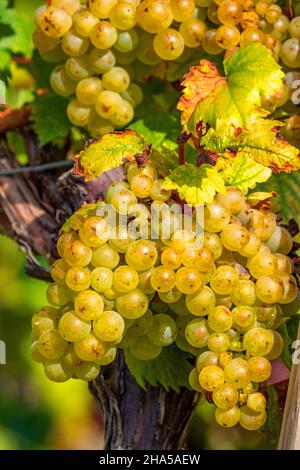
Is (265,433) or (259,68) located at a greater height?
(259,68)

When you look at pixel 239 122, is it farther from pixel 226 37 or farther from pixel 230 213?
pixel 226 37

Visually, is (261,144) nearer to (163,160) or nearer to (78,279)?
(163,160)

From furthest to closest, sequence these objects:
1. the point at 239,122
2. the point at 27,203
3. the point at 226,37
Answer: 1. the point at 27,203
2. the point at 226,37
3. the point at 239,122

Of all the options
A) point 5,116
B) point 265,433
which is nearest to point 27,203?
point 5,116

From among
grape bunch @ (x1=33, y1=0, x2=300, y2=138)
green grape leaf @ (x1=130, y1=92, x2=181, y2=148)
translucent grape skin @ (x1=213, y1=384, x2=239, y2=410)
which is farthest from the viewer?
green grape leaf @ (x1=130, y1=92, x2=181, y2=148)

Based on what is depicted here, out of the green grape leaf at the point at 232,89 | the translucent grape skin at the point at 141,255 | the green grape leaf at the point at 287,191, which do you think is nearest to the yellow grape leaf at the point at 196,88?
the green grape leaf at the point at 232,89

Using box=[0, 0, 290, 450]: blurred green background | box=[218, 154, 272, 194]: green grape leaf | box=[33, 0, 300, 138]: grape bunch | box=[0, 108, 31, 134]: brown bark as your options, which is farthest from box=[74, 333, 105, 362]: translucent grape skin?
box=[0, 0, 290, 450]: blurred green background

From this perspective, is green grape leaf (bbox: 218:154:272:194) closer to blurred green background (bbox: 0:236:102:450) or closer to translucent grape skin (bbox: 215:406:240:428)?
translucent grape skin (bbox: 215:406:240:428)
